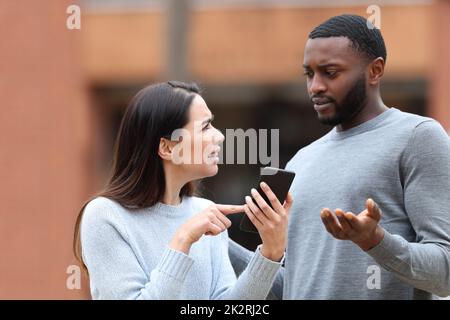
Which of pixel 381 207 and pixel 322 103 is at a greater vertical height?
pixel 322 103

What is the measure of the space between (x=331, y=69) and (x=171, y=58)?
563 centimetres

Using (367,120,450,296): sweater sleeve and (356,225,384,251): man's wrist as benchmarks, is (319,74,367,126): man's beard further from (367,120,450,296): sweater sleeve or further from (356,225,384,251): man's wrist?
(356,225,384,251): man's wrist

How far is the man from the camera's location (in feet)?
7.84

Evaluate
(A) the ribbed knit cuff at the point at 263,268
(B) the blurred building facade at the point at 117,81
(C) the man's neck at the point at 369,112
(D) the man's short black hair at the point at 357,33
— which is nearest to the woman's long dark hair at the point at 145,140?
(A) the ribbed knit cuff at the point at 263,268

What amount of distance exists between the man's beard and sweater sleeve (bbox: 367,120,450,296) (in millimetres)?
196

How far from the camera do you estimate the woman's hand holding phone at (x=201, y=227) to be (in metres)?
2.16

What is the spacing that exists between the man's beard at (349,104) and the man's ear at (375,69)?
1.5 inches

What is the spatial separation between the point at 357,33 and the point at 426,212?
55 centimetres

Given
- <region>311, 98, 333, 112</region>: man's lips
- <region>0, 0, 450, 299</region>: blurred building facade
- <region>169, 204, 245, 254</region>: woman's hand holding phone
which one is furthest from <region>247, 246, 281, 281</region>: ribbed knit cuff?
<region>0, 0, 450, 299</region>: blurred building facade

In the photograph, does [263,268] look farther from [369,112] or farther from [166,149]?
[369,112]

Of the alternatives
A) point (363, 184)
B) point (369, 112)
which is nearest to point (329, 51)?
point (369, 112)

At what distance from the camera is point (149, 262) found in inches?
90.9

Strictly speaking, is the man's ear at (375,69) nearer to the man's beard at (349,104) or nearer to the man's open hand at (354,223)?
the man's beard at (349,104)
